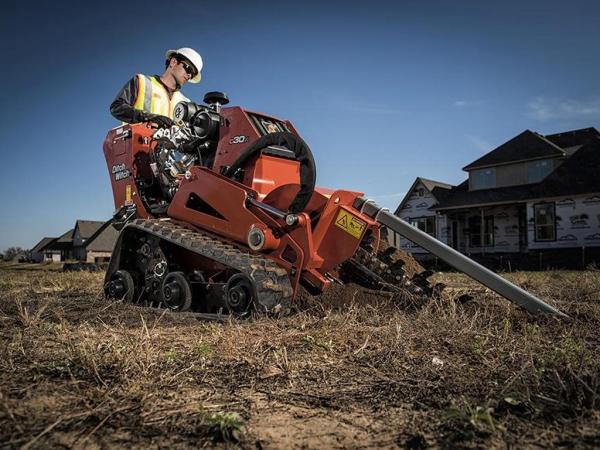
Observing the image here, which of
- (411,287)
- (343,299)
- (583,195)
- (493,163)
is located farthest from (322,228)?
(493,163)

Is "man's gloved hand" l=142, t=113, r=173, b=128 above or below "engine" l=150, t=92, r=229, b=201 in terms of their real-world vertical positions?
above

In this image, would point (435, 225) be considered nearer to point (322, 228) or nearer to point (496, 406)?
point (322, 228)

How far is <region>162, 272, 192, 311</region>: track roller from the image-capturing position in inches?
207

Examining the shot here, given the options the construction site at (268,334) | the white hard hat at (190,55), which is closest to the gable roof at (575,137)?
the construction site at (268,334)

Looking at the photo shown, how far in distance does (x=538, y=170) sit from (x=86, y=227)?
172ft

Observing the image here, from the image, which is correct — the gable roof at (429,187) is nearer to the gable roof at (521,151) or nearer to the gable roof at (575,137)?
the gable roof at (521,151)

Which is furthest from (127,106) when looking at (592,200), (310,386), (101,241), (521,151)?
(101,241)

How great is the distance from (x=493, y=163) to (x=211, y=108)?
25.3m

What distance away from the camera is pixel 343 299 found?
4816mm

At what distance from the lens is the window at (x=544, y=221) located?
23.8 m

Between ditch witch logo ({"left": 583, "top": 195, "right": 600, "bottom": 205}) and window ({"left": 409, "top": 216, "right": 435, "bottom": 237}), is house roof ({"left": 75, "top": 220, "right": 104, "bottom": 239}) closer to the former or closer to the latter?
window ({"left": 409, "top": 216, "right": 435, "bottom": 237})

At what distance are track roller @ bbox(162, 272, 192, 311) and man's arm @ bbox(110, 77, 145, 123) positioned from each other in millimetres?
2403

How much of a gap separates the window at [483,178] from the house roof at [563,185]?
1.67 ft

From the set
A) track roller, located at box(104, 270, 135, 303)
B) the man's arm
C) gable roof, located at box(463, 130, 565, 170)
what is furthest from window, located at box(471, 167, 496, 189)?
track roller, located at box(104, 270, 135, 303)
